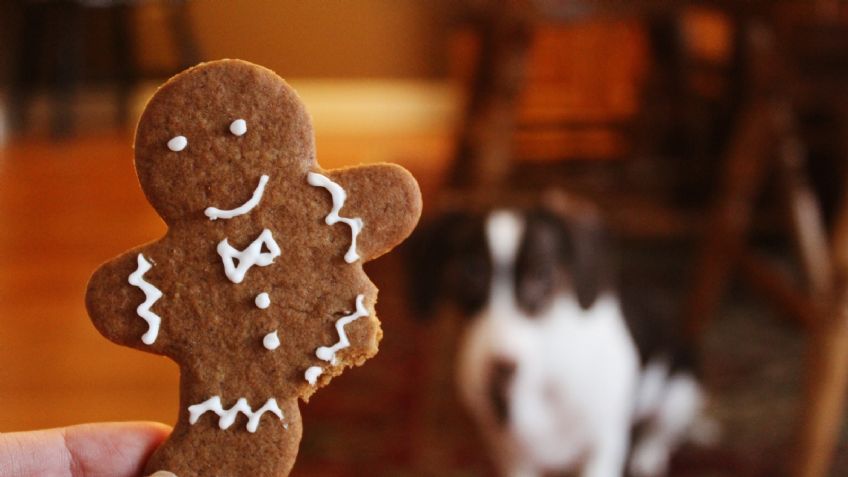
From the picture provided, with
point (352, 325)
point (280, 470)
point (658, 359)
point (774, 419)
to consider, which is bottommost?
point (774, 419)

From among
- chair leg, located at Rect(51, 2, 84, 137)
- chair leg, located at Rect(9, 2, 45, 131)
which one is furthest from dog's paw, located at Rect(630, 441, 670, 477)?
chair leg, located at Rect(9, 2, 45, 131)

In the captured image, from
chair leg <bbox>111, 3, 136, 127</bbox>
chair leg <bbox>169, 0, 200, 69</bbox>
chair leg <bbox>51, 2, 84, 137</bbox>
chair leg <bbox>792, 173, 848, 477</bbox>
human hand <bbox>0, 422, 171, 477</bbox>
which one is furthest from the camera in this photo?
chair leg <bbox>111, 3, 136, 127</bbox>

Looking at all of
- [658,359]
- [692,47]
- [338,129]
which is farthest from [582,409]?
[338,129]

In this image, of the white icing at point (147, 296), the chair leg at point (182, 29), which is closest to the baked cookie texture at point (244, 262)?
the white icing at point (147, 296)

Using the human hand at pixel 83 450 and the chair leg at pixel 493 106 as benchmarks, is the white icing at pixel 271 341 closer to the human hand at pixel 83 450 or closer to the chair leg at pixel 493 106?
the human hand at pixel 83 450

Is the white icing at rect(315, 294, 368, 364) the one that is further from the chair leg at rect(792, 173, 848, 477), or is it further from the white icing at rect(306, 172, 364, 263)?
the chair leg at rect(792, 173, 848, 477)

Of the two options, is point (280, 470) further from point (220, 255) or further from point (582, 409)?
point (582, 409)
